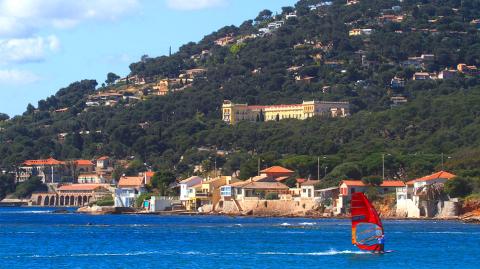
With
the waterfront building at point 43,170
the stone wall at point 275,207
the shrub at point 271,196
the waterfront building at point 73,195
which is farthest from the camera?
the waterfront building at point 43,170

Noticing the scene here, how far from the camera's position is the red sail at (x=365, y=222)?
58531 millimetres

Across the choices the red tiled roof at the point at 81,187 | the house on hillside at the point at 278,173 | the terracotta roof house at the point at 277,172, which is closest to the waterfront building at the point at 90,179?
the red tiled roof at the point at 81,187

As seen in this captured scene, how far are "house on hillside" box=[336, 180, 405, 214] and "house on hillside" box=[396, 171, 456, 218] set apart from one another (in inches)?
176

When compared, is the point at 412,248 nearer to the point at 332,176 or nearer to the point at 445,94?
the point at 332,176

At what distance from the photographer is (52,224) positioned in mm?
103062

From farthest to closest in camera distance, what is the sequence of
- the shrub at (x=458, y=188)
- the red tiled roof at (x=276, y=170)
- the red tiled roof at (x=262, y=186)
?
the red tiled roof at (x=276, y=170) < the red tiled roof at (x=262, y=186) < the shrub at (x=458, y=188)

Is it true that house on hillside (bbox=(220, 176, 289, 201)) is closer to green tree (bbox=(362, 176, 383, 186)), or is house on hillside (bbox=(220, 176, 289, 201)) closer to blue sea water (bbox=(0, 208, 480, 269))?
green tree (bbox=(362, 176, 383, 186))

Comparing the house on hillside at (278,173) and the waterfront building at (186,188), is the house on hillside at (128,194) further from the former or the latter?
the house on hillside at (278,173)

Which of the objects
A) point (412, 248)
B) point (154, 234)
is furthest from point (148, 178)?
point (412, 248)

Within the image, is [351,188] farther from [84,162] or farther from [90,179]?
[84,162]

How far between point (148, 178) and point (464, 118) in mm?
36555

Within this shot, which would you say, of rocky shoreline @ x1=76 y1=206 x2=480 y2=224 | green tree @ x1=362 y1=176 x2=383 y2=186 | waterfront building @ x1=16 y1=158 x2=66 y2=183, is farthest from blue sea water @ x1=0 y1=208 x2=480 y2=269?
waterfront building @ x1=16 y1=158 x2=66 y2=183

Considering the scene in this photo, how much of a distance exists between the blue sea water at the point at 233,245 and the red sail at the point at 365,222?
61cm

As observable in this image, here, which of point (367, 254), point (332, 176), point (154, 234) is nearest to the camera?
point (367, 254)
